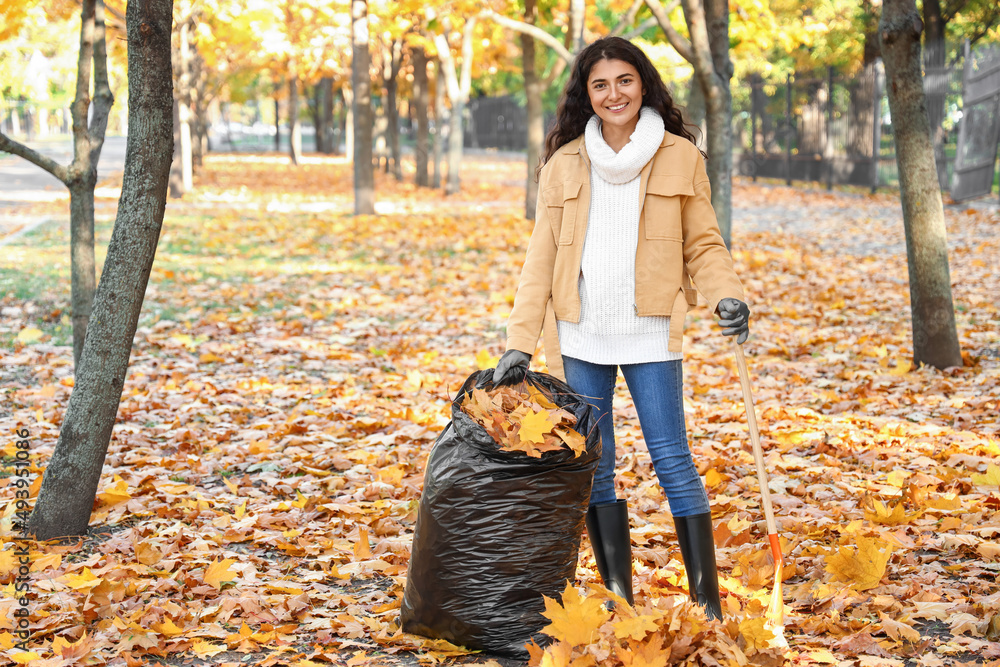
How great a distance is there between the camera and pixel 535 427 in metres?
2.55

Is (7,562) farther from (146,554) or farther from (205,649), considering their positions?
(205,649)

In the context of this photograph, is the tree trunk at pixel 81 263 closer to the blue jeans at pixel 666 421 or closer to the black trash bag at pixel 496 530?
the black trash bag at pixel 496 530

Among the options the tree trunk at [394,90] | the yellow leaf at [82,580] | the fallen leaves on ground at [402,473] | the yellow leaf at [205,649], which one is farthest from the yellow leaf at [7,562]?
the tree trunk at [394,90]

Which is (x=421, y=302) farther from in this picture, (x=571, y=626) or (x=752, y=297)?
(x=571, y=626)

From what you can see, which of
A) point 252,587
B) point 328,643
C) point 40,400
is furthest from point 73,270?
point 328,643

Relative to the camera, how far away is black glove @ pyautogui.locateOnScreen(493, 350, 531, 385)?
8.86 ft

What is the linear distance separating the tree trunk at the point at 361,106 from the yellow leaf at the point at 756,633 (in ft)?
43.6

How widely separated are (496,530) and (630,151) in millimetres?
1161

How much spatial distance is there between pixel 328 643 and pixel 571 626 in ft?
2.72

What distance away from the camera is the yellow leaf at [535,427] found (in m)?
2.54

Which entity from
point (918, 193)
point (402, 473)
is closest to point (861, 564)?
point (402, 473)

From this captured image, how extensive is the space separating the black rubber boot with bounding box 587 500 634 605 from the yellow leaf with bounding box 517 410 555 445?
18.3 inches

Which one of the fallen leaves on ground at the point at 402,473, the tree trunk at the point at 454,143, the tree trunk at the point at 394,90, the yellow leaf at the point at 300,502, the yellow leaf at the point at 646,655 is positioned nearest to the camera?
the yellow leaf at the point at 646,655

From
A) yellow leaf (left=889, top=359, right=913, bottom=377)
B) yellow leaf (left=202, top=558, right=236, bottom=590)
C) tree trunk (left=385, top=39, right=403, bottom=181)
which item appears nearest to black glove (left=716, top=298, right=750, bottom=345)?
yellow leaf (left=202, top=558, right=236, bottom=590)
